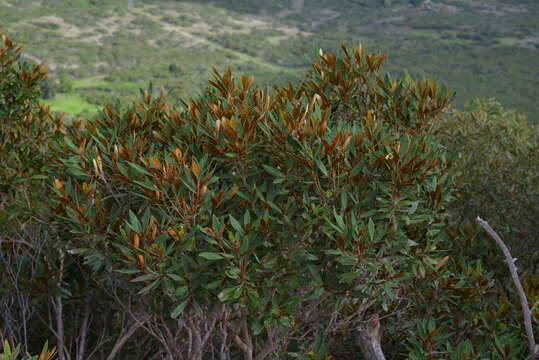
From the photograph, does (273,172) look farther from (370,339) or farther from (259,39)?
(259,39)

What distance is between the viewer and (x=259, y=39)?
12412cm

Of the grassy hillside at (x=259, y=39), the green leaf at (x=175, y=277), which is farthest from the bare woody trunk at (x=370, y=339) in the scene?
the grassy hillside at (x=259, y=39)

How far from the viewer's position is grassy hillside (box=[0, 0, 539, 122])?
82.6 metres

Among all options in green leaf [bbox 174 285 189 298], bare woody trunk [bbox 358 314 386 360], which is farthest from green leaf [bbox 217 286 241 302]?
bare woody trunk [bbox 358 314 386 360]

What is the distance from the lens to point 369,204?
3.79m

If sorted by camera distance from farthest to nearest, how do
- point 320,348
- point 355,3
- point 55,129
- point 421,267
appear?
point 355,3 → point 55,129 → point 320,348 → point 421,267

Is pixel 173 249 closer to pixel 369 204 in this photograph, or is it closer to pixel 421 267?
pixel 369 204

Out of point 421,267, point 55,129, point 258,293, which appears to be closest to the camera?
point 258,293

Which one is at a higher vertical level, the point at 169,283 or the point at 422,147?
the point at 422,147

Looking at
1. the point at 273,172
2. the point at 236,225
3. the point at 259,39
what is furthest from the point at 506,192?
the point at 259,39

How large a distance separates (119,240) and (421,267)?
7.84 feet

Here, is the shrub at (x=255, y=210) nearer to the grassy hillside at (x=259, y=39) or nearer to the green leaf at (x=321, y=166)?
the green leaf at (x=321, y=166)

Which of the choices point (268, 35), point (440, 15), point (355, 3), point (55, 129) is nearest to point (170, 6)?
point (268, 35)

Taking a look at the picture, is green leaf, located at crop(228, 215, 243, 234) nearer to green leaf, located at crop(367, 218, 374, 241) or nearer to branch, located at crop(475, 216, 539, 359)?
green leaf, located at crop(367, 218, 374, 241)
